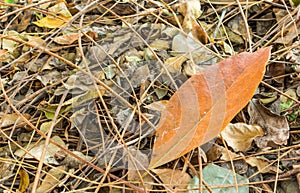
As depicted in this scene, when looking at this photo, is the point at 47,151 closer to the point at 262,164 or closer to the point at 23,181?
the point at 23,181

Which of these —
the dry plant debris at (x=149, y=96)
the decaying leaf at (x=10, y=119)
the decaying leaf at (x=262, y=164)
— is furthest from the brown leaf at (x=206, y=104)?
the decaying leaf at (x=10, y=119)

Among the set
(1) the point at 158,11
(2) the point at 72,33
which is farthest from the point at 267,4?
(2) the point at 72,33

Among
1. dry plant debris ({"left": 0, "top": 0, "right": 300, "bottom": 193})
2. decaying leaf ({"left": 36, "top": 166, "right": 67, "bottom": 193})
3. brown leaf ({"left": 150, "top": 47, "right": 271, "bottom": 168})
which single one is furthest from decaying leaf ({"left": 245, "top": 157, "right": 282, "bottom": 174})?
decaying leaf ({"left": 36, "top": 166, "right": 67, "bottom": 193})

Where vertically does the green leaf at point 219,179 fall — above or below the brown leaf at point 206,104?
below

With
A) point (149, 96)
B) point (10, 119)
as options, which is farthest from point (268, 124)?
point (10, 119)

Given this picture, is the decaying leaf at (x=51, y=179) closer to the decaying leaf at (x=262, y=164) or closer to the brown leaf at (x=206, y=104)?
the brown leaf at (x=206, y=104)

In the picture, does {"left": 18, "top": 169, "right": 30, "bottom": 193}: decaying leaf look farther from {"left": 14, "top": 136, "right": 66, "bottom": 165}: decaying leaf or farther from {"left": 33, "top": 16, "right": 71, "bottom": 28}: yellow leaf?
{"left": 33, "top": 16, "right": 71, "bottom": 28}: yellow leaf

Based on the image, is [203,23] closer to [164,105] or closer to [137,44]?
[137,44]

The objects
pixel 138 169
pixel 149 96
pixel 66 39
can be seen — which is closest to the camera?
pixel 138 169

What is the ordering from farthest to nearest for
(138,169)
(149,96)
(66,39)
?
(66,39) < (149,96) < (138,169)
